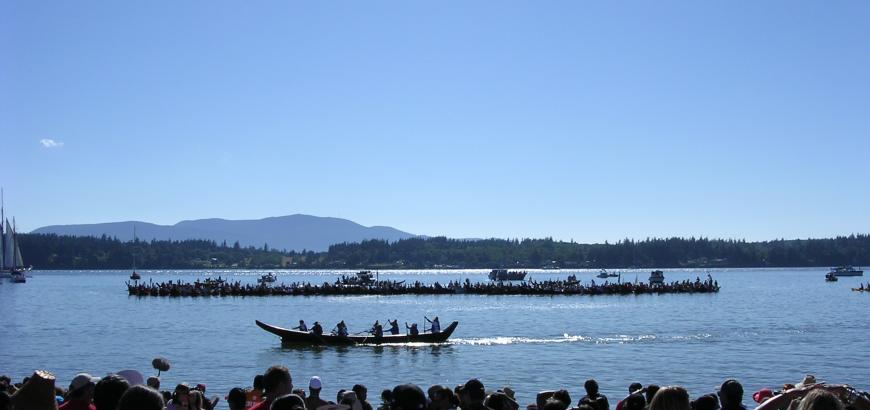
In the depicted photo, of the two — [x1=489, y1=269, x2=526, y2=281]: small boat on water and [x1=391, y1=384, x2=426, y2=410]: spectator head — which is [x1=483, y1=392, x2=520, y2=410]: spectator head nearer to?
[x1=391, y1=384, x2=426, y2=410]: spectator head

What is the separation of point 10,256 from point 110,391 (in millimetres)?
192962

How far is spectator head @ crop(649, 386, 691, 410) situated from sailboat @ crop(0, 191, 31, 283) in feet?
536

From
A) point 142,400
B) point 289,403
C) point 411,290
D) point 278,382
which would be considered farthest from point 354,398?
point 411,290

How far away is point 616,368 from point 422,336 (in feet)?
42.3

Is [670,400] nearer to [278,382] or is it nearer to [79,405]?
[278,382]

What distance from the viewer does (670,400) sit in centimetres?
693

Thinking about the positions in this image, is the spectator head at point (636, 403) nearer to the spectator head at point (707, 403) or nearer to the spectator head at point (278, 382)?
the spectator head at point (707, 403)

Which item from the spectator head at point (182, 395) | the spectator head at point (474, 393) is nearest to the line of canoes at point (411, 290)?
the spectator head at point (182, 395)

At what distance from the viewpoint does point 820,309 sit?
73.8m

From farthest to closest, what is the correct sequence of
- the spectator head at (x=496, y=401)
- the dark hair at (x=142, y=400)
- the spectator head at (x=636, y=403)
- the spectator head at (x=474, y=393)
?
the spectator head at (x=636, y=403), the spectator head at (x=496, y=401), the spectator head at (x=474, y=393), the dark hair at (x=142, y=400)

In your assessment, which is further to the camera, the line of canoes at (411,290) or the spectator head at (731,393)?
the line of canoes at (411,290)

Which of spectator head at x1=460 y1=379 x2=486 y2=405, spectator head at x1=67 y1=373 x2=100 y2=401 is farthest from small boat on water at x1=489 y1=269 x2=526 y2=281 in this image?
spectator head at x1=67 y1=373 x2=100 y2=401

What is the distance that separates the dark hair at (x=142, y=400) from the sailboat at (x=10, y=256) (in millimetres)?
162947

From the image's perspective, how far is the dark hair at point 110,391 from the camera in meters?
6.69
